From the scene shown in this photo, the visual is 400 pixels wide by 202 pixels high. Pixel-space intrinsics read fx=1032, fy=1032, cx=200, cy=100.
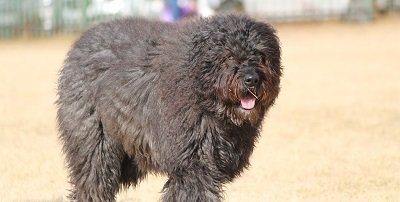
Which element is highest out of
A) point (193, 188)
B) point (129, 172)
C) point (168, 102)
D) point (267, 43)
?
point (267, 43)

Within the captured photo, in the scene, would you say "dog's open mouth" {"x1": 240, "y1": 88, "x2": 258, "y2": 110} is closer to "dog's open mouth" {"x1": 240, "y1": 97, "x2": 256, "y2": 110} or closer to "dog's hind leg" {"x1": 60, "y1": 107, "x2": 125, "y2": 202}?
"dog's open mouth" {"x1": 240, "y1": 97, "x2": 256, "y2": 110}

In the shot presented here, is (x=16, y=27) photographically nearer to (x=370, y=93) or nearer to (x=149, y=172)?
(x=370, y=93)

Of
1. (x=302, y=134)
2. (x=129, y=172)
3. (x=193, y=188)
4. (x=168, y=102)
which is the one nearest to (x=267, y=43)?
(x=168, y=102)

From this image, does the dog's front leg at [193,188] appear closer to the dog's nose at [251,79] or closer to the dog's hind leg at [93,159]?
the dog's nose at [251,79]

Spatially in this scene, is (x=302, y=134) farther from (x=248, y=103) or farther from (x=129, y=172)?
(x=248, y=103)

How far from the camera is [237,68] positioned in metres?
7.16

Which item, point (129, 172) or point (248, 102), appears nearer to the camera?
point (248, 102)

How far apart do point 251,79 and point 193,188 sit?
888 mm

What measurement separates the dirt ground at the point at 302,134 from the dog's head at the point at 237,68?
4.78 feet

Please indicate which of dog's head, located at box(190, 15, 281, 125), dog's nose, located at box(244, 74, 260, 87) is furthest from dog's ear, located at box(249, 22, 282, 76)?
dog's nose, located at box(244, 74, 260, 87)

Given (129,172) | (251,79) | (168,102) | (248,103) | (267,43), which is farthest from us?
(129,172)

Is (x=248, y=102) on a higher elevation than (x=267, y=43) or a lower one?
lower

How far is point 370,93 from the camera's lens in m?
17.9

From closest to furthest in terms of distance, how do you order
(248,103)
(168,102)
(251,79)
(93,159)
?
(251,79)
(248,103)
(168,102)
(93,159)
